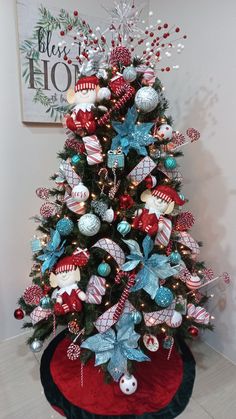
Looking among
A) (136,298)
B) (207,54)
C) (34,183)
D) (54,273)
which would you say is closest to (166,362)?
(136,298)

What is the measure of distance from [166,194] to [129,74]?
0.48m

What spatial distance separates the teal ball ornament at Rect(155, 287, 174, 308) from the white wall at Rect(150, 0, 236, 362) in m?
0.51

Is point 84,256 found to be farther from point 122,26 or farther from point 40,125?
point 122,26

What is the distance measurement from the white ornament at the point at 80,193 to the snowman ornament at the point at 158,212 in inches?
8.5

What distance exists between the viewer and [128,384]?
4.08 feet

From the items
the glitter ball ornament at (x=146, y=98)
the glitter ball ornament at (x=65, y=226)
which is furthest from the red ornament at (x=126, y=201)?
the glitter ball ornament at (x=146, y=98)

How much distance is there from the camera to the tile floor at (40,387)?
1247 mm

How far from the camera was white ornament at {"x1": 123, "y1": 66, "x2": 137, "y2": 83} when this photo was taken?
1127mm

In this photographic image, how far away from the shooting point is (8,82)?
142 centimetres

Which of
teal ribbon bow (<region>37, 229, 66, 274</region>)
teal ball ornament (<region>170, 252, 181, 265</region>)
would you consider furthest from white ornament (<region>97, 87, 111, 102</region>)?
teal ball ornament (<region>170, 252, 181, 265</region>)

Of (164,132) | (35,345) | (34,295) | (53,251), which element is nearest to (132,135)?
(164,132)

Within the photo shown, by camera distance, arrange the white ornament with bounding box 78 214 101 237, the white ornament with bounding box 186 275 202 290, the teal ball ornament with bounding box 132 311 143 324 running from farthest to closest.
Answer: the white ornament with bounding box 186 275 202 290 → the teal ball ornament with bounding box 132 311 143 324 → the white ornament with bounding box 78 214 101 237

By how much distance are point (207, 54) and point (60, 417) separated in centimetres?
177

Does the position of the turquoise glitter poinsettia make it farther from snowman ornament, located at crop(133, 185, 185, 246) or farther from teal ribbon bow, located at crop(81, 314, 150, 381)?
teal ribbon bow, located at crop(81, 314, 150, 381)
